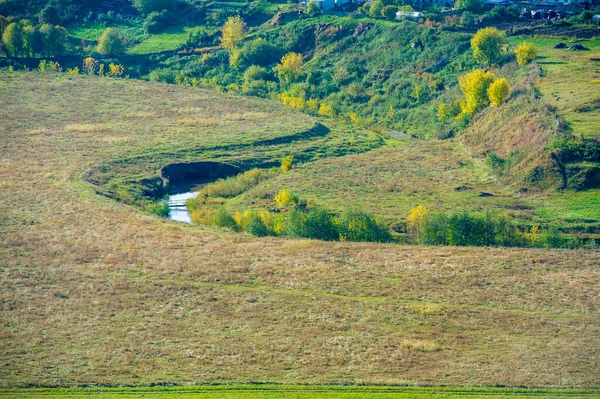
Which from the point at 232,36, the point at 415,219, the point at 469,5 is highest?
the point at 469,5

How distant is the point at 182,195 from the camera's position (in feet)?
303

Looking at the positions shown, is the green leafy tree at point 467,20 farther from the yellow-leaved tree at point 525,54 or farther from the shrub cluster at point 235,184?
the shrub cluster at point 235,184

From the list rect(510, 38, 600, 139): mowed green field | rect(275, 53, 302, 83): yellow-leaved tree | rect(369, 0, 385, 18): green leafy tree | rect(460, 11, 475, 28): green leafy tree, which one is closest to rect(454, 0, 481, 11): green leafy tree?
rect(460, 11, 475, 28): green leafy tree

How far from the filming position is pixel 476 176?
92062 millimetres

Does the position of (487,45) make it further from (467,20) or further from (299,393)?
(299,393)

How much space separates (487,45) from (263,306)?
70915mm

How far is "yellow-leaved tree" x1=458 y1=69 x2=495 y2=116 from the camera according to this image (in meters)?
108

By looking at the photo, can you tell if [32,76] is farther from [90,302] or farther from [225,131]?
[90,302]

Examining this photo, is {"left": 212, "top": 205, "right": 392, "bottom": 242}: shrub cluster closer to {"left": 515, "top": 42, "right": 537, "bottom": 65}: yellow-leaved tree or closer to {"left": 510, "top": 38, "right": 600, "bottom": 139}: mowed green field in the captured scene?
{"left": 510, "top": 38, "right": 600, "bottom": 139}: mowed green field

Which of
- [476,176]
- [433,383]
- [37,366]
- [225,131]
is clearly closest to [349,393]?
[433,383]

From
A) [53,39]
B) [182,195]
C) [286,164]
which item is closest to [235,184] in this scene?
[182,195]

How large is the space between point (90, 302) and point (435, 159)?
168 feet

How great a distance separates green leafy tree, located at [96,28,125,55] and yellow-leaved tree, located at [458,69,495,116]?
213ft

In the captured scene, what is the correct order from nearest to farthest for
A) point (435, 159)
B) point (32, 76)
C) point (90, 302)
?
point (90, 302) < point (435, 159) < point (32, 76)
